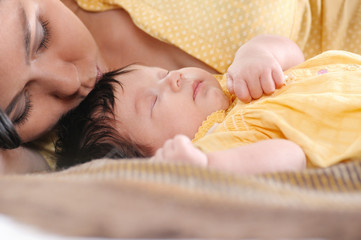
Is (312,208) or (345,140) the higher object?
(312,208)

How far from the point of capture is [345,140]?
836 millimetres

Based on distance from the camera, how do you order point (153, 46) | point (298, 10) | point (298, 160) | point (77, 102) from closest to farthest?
point (298, 160) < point (77, 102) < point (298, 10) < point (153, 46)

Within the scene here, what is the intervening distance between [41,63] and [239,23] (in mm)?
725

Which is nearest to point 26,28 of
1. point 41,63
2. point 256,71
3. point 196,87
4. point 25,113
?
point 41,63

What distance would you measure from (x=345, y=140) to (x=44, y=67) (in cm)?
81

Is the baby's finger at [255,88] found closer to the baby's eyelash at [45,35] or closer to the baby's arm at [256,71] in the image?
the baby's arm at [256,71]

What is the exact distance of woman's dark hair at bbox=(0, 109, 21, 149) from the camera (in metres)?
0.95

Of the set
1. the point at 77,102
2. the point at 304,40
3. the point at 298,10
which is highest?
the point at 298,10

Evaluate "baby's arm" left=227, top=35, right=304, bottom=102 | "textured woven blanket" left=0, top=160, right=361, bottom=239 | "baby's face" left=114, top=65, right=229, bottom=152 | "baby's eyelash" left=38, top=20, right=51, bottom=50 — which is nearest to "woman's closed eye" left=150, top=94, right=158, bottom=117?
"baby's face" left=114, top=65, right=229, bottom=152

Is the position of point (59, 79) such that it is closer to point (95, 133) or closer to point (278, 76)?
point (95, 133)

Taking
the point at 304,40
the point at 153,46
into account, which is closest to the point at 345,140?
the point at 304,40

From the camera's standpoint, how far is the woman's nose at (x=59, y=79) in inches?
43.6

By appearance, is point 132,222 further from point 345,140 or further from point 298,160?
point 345,140

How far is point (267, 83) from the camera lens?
105cm
